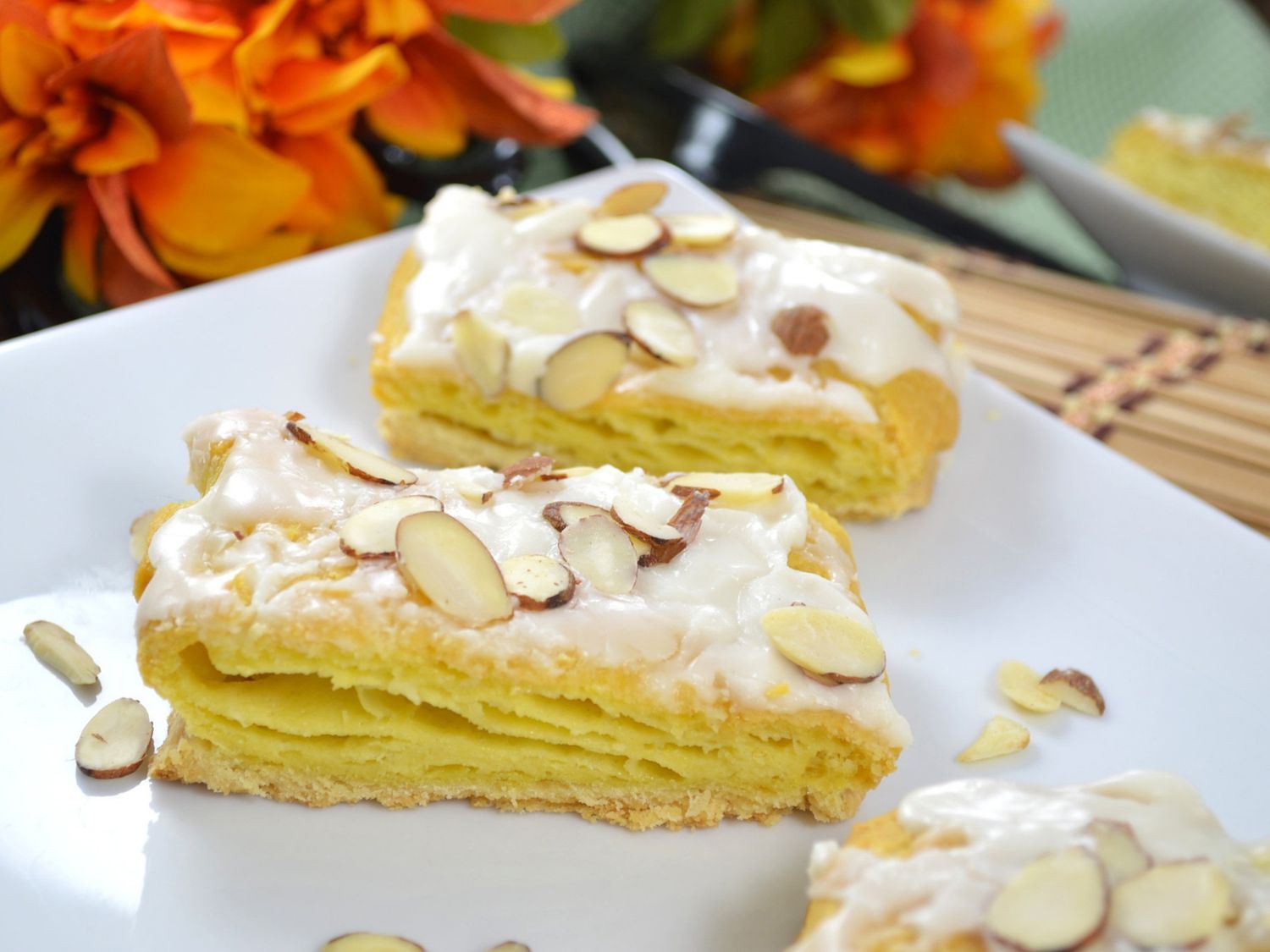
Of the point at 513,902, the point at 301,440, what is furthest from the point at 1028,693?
the point at 301,440

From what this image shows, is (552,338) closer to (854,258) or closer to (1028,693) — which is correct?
(854,258)

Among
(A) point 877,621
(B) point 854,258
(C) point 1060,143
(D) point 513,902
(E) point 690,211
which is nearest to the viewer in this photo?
(D) point 513,902

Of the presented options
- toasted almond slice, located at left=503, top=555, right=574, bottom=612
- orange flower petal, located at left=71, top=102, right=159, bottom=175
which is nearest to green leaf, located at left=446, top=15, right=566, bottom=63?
orange flower petal, located at left=71, top=102, right=159, bottom=175

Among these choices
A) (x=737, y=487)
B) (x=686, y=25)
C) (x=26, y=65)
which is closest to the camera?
(x=737, y=487)

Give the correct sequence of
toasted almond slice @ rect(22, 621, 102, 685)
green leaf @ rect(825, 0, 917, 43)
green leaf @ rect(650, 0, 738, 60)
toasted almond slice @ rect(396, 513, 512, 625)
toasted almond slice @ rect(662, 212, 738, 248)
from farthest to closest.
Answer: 1. green leaf @ rect(650, 0, 738, 60)
2. green leaf @ rect(825, 0, 917, 43)
3. toasted almond slice @ rect(662, 212, 738, 248)
4. toasted almond slice @ rect(22, 621, 102, 685)
5. toasted almond slice @ rect(396, 513, 512, 625)

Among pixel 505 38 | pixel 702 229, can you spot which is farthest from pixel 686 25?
pixel 702 229

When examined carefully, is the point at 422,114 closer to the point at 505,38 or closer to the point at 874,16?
the point at 505,38

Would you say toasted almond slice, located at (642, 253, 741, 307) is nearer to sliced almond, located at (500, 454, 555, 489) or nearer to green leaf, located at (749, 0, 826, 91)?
sliced almond, located at (500, 454, 555, 489)
